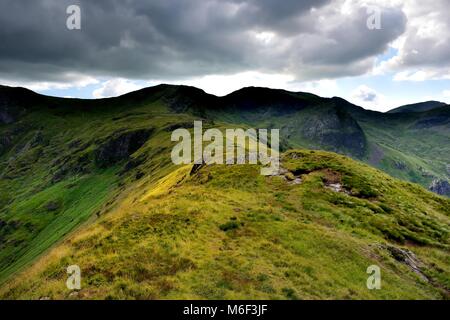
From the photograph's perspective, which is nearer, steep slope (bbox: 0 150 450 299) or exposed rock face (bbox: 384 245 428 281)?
steep slope (bbox: 0 150 450 299)

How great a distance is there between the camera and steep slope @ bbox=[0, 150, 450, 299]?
23594 millimetres

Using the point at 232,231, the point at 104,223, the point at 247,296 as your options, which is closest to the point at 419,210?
the point at 232,231

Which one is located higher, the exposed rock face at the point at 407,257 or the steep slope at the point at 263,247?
the steep slope at the point at 263,247

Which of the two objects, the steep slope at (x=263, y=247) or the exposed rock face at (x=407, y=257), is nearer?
the steep slope at (x=263, y=247)

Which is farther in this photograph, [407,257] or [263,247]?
[407,257]

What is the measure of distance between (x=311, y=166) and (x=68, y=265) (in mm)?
35922

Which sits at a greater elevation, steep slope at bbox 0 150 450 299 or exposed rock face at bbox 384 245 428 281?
steep slope at bbox 0 150 450 299

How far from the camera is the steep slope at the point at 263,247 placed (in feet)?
77.4

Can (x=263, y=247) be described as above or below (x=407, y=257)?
above

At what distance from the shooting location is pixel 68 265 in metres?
26.3

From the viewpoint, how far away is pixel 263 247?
29656mm

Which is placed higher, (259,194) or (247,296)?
(259,194)

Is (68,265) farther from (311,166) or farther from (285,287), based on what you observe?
(311,166)

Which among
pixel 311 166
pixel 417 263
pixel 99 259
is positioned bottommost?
pixel 417 263
